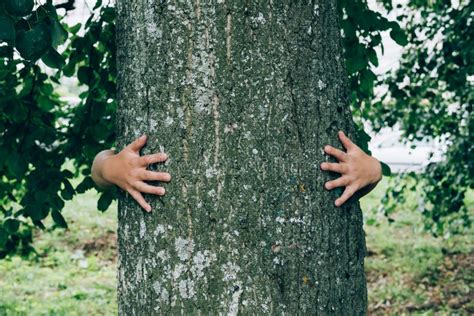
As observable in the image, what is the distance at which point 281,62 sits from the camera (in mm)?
1825

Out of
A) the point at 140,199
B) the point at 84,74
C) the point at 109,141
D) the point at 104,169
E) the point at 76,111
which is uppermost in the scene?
the point at 84,74

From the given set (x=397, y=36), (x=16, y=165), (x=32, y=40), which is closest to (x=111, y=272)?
(x=16, y=165)

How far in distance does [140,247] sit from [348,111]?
71 centimetres

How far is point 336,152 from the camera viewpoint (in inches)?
75.3

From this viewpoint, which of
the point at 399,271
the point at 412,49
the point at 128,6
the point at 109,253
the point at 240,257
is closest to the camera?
the point at 240,257

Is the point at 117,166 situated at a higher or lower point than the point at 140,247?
higher

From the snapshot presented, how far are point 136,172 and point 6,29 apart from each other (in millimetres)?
540

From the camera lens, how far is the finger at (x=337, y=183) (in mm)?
1883

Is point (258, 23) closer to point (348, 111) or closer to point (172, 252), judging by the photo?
point (348, 111)

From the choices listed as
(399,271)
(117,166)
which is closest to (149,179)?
(117,166)

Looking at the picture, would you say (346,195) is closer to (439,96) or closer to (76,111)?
(76,111)

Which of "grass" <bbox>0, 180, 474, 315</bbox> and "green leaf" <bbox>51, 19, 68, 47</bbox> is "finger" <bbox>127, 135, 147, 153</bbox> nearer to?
"green leaf" <bbox>51, 19, 68, 47</bbox>

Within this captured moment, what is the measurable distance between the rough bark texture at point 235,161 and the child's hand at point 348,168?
1.3 inches

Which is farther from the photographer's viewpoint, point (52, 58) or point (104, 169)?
point (52, 58)
